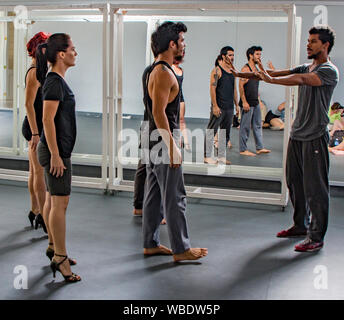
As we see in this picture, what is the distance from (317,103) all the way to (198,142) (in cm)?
272

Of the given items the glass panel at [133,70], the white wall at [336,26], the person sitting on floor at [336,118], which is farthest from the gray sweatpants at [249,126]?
the white wall at [336,26]

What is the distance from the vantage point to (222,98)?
21.6 feet

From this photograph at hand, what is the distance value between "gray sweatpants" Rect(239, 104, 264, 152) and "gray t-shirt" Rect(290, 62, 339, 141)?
2560 millimetres

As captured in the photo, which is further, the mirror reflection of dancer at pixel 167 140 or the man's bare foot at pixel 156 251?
the man's bare foot at pixel 156 251

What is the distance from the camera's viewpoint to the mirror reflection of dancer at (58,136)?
3.37 meters

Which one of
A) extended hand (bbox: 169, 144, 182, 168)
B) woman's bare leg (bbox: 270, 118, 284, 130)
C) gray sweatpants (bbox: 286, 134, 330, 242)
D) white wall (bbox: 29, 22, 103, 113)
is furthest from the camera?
white wall (bbox: 29, 22, 103, 113)

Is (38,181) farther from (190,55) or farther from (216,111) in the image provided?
(190,55)

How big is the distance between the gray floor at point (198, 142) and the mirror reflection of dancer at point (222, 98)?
0.34 feet

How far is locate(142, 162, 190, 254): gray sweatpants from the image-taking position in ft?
12.7

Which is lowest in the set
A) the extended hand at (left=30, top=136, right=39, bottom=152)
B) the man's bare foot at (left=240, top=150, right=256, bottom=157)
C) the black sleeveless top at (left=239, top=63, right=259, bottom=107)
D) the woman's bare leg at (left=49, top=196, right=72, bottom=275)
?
the woman's bare leg at (left=49, top=196, right=72, bottom=275)

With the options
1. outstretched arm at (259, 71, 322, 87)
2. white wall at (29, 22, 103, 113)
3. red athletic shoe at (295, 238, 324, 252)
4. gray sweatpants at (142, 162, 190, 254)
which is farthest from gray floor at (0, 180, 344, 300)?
white wall at (29, 22, 103, 113)

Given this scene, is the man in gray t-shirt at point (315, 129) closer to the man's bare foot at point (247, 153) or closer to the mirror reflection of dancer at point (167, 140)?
the mirror reflection of dancer at point (167, 140)

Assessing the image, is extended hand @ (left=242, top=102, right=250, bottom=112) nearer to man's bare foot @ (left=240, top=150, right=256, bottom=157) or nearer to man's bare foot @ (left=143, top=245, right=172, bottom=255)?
man's bare foot @ (left=240, top=150, right=256, bottom=157)
